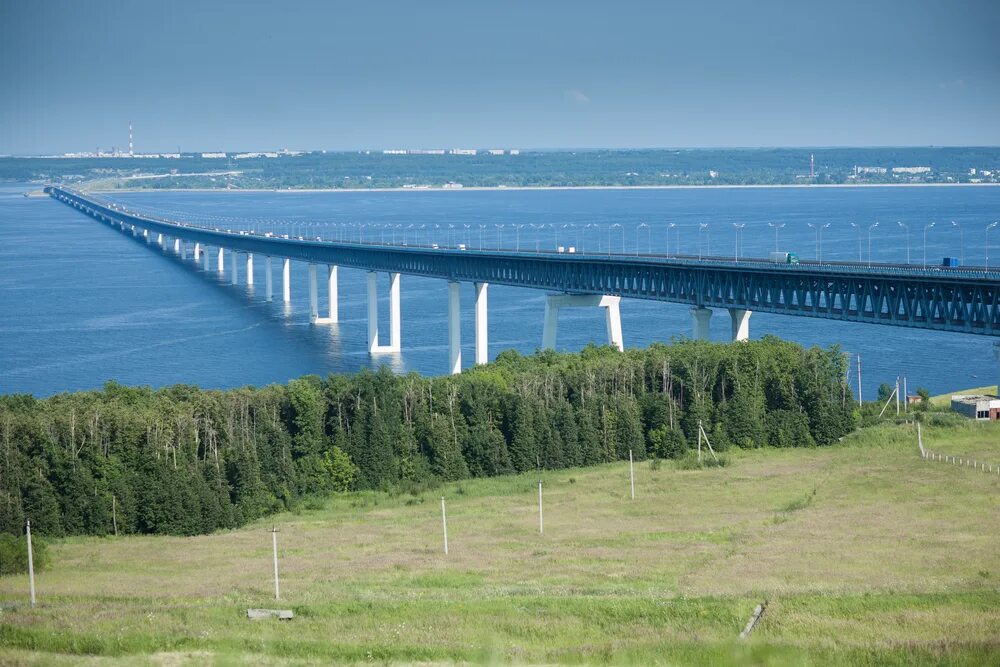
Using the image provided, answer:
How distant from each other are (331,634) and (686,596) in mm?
8176

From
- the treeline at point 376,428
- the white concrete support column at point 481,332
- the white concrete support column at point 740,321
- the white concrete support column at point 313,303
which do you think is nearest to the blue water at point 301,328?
the white concrete support column at point 313,303

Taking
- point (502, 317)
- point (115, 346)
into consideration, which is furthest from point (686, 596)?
point (502, 317)

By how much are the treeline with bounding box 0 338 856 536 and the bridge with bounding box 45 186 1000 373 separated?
4.79 meters

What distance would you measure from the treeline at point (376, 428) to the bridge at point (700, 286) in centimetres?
479

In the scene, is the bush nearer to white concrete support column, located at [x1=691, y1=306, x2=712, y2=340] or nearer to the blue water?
the blue water

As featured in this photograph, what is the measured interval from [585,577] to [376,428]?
22692 millimetres

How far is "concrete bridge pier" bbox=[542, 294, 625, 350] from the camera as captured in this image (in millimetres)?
92250

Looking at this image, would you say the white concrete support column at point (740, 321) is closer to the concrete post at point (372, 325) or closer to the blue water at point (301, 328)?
the blue water at point (301, 328)

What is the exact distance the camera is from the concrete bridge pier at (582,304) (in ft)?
303

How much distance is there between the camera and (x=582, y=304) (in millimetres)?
96500

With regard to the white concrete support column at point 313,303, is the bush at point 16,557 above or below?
above

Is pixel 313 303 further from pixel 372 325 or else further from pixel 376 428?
pixel 376 428

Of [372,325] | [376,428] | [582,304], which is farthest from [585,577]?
[372,325]

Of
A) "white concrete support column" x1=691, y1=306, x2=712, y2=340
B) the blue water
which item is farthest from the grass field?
the blue water
